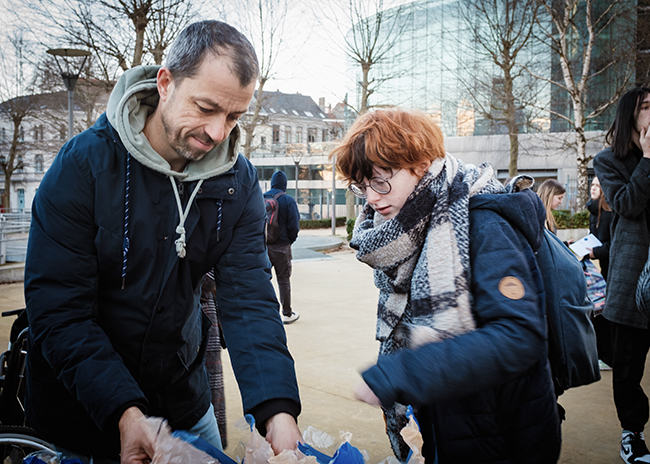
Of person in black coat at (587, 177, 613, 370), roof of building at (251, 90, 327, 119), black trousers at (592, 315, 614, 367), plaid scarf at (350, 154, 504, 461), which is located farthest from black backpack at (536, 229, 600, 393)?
roof of building at (251, 90, 327, 119)

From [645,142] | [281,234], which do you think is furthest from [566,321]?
[281,234]

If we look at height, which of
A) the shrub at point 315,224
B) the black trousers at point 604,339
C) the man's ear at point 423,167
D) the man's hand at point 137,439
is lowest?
the shrub at point 315,224

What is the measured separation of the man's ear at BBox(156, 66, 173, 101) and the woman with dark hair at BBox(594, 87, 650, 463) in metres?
2.64

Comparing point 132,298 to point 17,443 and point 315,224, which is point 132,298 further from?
point 315,224

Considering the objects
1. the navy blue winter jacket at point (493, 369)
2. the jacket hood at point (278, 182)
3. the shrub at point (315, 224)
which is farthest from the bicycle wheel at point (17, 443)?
the shrub at point (315, 224)

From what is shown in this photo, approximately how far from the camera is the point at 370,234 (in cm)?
164

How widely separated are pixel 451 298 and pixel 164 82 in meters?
1.07

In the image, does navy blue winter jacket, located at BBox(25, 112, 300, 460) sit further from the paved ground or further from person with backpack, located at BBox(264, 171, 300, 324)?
person with backpack, located at BBox(264, 171, 300, 324)

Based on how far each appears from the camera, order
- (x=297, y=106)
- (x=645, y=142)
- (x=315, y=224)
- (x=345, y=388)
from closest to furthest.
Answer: (x=645, y=142) → (x=345, y=388) → (x=315, y=224) → (x=297, y=106)

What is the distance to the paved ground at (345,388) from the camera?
3.61 metres

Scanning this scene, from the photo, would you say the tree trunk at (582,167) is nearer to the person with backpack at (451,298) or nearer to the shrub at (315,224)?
the shrub at (315,224)

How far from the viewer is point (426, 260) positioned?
1.47m

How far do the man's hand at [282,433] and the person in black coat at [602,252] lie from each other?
3.39 meters

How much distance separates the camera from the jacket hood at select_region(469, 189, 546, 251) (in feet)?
4.68
